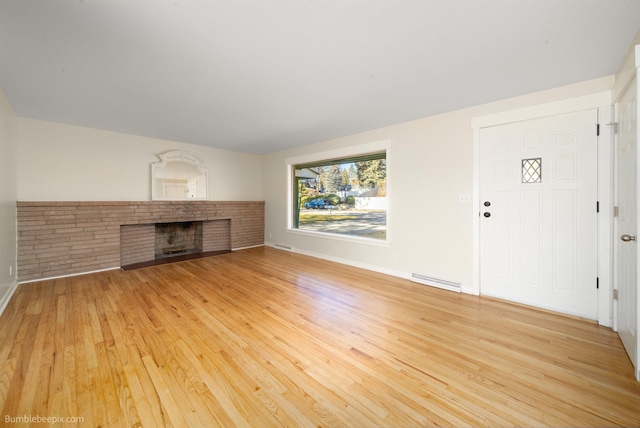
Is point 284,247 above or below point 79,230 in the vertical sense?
below

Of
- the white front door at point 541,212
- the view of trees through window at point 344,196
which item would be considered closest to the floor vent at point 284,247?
the view of trees through window at point 344,196

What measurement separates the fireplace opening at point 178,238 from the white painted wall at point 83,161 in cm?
79

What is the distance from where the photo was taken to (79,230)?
4004 millimetres

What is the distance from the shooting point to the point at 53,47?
196 cm

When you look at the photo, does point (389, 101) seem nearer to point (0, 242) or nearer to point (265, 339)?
point (265, 339)

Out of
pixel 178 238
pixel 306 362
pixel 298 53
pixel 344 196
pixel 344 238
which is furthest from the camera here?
pixel 178 238

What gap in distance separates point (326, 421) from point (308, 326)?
41.0 inches

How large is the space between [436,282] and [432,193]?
1224 mm

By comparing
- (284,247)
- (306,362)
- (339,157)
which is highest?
(339,157)

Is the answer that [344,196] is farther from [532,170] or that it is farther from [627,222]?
[627,222]

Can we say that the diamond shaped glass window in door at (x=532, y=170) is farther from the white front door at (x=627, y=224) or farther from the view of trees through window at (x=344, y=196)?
the view of trees through window at (x=344, y=196)

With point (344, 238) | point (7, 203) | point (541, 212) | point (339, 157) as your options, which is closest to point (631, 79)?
point (541, 212)

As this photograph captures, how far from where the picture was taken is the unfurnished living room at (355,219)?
1547 millimetres

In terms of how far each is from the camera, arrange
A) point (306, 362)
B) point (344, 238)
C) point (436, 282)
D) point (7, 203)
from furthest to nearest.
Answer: point (344, 238) → point (436, 282) → point (7, 203) → point (306, 362)
